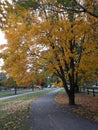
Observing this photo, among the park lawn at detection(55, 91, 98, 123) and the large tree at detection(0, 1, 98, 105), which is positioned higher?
the large tree at detection(0, 1, 98, 105)

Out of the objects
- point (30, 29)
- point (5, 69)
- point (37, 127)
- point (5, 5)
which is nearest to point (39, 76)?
point (5, 69)

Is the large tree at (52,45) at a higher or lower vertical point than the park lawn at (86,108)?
higher

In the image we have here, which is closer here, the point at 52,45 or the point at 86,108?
the point at 86,108

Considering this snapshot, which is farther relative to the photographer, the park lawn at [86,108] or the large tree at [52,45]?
the large tree at [52,45]

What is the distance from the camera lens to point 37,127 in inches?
478

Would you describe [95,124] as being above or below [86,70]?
below

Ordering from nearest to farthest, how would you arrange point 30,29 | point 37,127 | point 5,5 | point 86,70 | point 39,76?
point 5,5, point 37,127, point 30,29, point 86,70, point 39,76

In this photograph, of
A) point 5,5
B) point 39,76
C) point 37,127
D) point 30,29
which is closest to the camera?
point 5,5

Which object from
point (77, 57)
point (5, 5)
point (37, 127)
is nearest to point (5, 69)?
point (77, 57)

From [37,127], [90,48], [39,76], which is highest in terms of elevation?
[90,48]

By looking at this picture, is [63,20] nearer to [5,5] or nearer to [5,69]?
[5,69]

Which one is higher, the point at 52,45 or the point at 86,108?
the point at 52,45

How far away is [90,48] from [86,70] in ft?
6.39

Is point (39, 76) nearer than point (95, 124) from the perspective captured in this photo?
No
